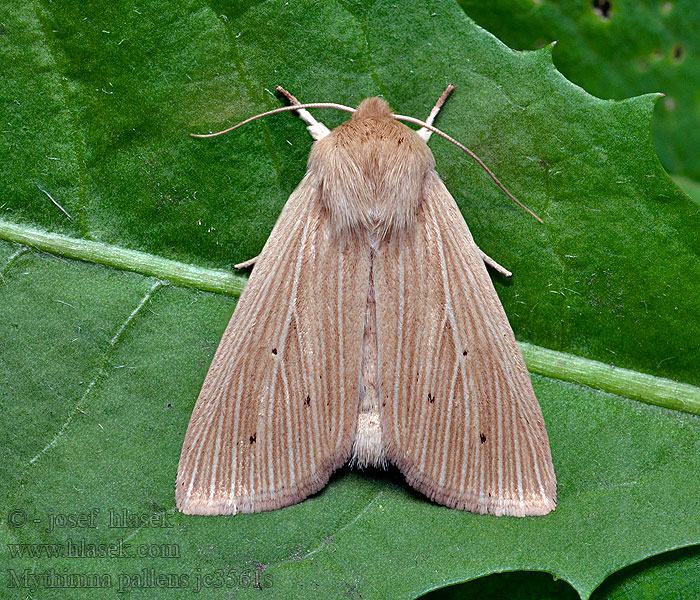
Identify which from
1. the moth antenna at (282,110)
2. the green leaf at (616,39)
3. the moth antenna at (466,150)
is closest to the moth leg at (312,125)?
the moth antenna at (282,110)

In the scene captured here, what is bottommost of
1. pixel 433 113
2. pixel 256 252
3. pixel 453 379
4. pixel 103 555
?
pixel 103 555

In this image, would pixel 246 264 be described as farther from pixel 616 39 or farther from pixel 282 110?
pixel 616 39

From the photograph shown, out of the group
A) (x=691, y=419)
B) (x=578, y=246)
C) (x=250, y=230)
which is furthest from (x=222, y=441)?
(x=691, y=419)

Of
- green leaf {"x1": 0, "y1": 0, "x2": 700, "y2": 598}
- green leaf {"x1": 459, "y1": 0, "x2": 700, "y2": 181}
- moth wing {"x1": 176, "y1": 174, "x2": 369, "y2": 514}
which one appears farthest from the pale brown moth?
green leaf {"x1": 459, "y1": 0, "x2": 700, "y2": 181}

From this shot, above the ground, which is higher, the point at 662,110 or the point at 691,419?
the point at 662,110

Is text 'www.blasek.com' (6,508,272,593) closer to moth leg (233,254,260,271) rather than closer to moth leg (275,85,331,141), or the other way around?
moth leg (233,254,260,271)

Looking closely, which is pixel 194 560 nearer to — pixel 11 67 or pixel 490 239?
pixel 490 239

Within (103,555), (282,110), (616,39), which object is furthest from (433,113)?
(103,555)
